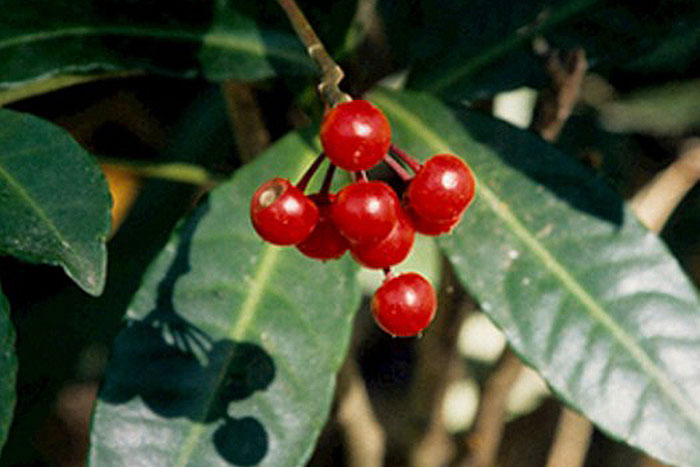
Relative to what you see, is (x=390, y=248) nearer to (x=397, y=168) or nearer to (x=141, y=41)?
(x=397, y=168)

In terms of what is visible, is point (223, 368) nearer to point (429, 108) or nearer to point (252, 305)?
point (252, 305)

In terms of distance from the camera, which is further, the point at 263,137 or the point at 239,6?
the point at 263,137

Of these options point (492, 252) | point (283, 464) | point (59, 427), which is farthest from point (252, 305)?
point (59, 427)

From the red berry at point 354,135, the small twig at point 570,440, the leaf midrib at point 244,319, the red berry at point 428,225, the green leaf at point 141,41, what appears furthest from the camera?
the small twig at point 570,440

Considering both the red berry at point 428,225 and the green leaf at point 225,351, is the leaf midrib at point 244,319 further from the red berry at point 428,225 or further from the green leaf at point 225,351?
the red berry at point 428,225

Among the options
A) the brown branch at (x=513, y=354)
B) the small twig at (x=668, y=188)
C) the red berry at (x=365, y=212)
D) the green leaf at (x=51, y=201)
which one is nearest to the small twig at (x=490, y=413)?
the brown branch at (x=513, y=354)

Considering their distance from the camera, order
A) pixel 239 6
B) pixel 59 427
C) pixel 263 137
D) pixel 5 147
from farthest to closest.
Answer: pixel 59 427 < pixel 263 137 < pixel 239 6 < pixel 5 147

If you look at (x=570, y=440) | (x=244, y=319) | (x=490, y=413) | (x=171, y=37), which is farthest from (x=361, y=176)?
(x=570, y=440)
